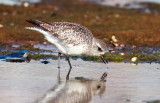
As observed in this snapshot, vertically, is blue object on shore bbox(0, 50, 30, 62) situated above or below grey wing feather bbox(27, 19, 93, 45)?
below

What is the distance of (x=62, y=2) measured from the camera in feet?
117

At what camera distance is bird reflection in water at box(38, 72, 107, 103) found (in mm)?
11031

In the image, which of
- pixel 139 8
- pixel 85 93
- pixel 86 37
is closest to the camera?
pixel 85 93

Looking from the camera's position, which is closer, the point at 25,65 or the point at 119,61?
the point at 25,65

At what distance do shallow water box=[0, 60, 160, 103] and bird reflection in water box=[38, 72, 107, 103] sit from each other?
13cm

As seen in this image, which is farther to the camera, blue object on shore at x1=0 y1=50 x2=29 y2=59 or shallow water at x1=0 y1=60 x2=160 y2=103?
blue object on shore at x1=0 y1=50 x2=29 y2=59

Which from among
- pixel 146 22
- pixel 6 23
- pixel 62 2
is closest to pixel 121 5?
pixel 62 2

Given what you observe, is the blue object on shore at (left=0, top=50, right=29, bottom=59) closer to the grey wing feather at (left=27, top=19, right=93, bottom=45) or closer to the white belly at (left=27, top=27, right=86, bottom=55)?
the white belly at (left=27, top=27, right=86, bottom=55)

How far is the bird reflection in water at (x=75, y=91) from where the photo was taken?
36.2 feet

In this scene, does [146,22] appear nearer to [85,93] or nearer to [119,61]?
[119,61]

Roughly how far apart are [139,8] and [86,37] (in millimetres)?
19724

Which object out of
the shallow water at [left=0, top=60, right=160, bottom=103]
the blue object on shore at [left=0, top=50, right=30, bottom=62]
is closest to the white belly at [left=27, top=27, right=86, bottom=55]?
the shallow water at [left=0, top=60, right=160, bottom=103]

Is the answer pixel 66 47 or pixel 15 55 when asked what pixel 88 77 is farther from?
pixel 15 55

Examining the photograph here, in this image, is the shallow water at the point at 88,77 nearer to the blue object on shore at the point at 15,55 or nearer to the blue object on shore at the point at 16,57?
the blue object on shore at the point at 16,57
